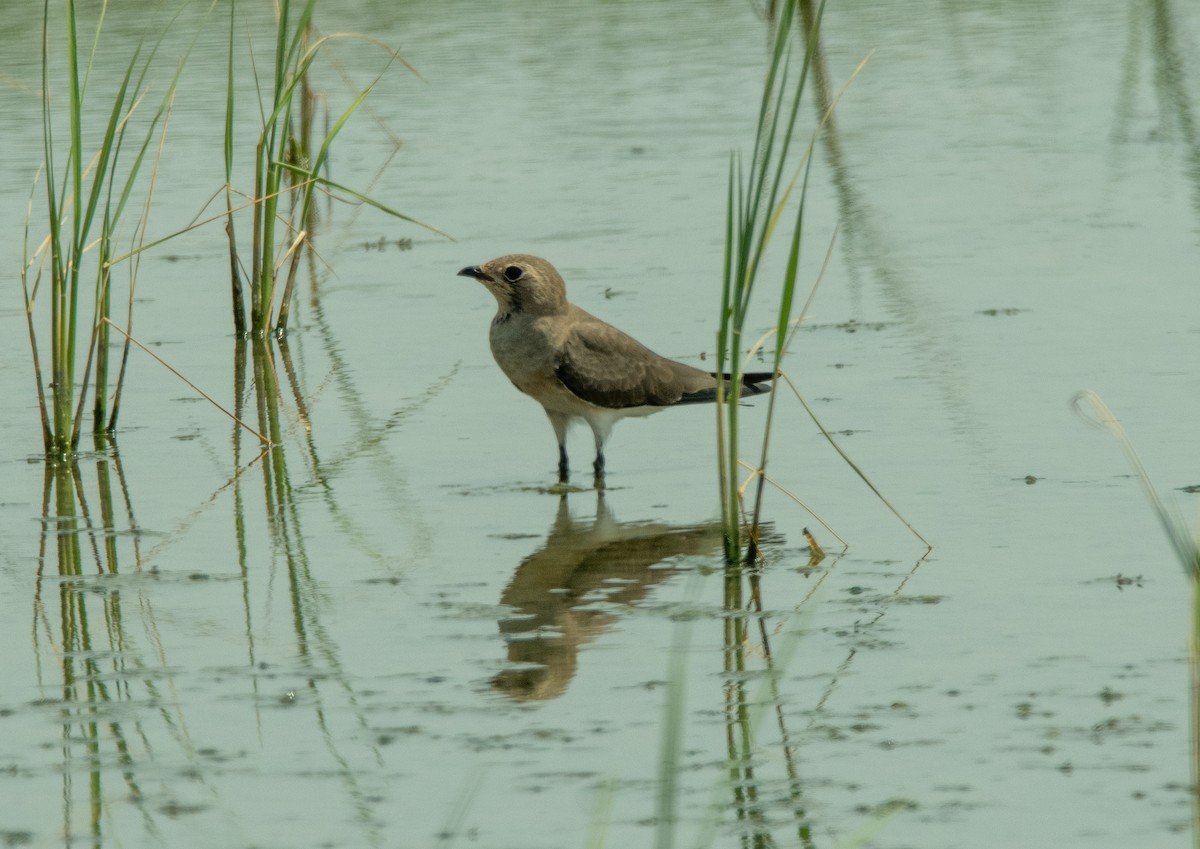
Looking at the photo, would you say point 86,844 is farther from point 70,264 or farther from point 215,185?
point 215,185

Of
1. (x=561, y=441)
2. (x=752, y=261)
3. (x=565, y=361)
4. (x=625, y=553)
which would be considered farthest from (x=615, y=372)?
(x=752, y=261)

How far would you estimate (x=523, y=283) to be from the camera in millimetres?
7363

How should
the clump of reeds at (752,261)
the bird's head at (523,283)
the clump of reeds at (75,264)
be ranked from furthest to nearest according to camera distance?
1. the bird's head at (523,283)
2. the clump of reeds at (75,264)
3. the clump of reeds at (752,261)

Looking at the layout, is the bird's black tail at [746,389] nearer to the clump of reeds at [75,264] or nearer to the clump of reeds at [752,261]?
the clump of reeds at [752,261]

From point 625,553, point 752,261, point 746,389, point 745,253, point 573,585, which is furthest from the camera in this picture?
point 746,389

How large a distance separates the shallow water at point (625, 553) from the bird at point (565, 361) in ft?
0.89

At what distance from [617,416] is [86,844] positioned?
11.8ft

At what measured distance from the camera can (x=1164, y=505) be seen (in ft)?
20.6

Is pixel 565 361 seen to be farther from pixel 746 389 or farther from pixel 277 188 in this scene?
pixel 277 188

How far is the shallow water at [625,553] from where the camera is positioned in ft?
14.2

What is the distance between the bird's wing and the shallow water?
31 cm

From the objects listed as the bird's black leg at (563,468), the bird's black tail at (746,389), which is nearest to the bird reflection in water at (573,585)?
the bird's black leg at (563,468)

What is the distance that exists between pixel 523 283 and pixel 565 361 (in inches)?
13.8

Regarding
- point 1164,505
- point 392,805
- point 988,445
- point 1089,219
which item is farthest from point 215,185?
point 392,805
